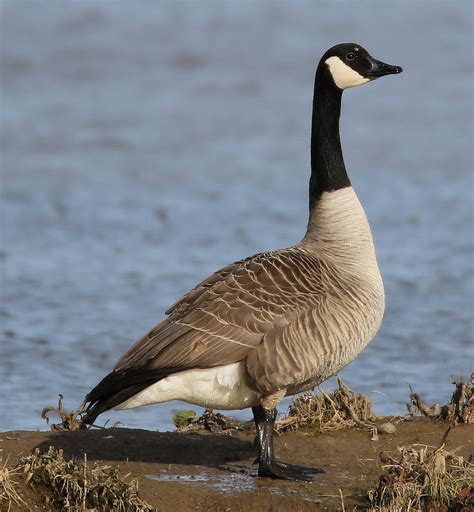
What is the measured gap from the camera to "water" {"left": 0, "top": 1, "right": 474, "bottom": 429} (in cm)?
993

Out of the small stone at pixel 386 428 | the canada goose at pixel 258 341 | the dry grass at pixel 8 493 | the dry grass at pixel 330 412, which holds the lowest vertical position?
the dry grass at pixel 8 493

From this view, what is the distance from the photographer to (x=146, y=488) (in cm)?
596

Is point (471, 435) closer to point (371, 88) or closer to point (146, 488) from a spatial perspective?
point (146, 488)

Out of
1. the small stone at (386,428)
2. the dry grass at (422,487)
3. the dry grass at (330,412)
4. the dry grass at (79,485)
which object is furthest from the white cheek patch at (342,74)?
the dry grass at (79,485)

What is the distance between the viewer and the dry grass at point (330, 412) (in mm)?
7043

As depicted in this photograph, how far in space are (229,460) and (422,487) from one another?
145cm

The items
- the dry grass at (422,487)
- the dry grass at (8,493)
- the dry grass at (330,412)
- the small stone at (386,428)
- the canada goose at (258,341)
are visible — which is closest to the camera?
the dry grass at (422,487)

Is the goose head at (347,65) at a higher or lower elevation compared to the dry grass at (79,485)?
higher

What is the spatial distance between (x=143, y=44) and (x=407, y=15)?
539 cm

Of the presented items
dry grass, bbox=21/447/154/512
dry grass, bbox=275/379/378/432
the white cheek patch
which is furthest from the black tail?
the white cheek patch

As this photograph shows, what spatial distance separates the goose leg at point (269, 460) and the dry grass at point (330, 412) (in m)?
0.61

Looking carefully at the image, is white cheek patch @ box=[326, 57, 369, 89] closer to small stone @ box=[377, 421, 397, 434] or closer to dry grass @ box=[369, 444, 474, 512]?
small stone @ box=[377, 421, 397, 434]

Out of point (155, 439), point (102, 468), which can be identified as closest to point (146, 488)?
point (102, 468)

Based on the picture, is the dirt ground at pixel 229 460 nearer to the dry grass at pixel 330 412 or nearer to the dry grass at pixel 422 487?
the dry grass at pixel 330 412
